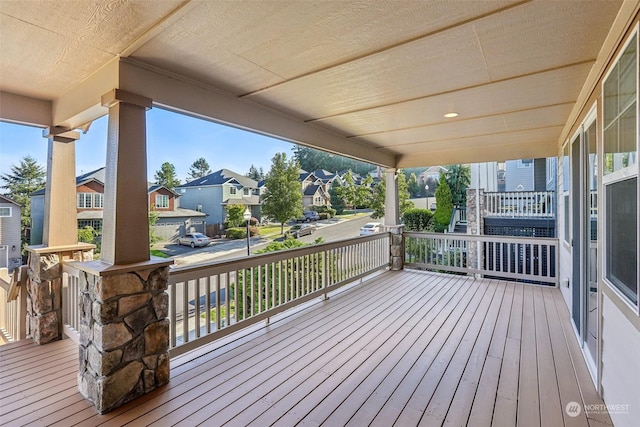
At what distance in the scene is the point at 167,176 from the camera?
4809 mm

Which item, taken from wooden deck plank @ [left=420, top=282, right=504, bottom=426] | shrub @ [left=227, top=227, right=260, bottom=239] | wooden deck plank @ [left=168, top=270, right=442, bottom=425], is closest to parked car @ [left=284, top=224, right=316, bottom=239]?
shrub @ [left=227, top=227, right=260, bottom=239]

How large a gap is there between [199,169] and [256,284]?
360 centimetres

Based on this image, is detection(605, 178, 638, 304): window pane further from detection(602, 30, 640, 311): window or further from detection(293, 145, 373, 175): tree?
detection(293, 145, 373, 175): tree

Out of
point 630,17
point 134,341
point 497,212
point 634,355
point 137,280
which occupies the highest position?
point 630,17

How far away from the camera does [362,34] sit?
203cm

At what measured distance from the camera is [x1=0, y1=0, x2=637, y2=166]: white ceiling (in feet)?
5.79

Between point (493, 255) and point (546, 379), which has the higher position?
point (493, 255)

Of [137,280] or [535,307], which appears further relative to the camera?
[535,307]

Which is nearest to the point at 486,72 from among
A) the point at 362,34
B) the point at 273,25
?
the point at 362,34

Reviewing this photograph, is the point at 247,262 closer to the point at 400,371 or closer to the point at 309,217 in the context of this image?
the point at 400,371

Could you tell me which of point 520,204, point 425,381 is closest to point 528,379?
point 425,381

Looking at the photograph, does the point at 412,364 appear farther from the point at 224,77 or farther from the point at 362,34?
the point at 224,77

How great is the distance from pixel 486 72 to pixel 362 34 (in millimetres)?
1254

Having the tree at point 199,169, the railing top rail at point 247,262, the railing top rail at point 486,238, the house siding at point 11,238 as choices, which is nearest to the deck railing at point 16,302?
the house siding at point 11,238
